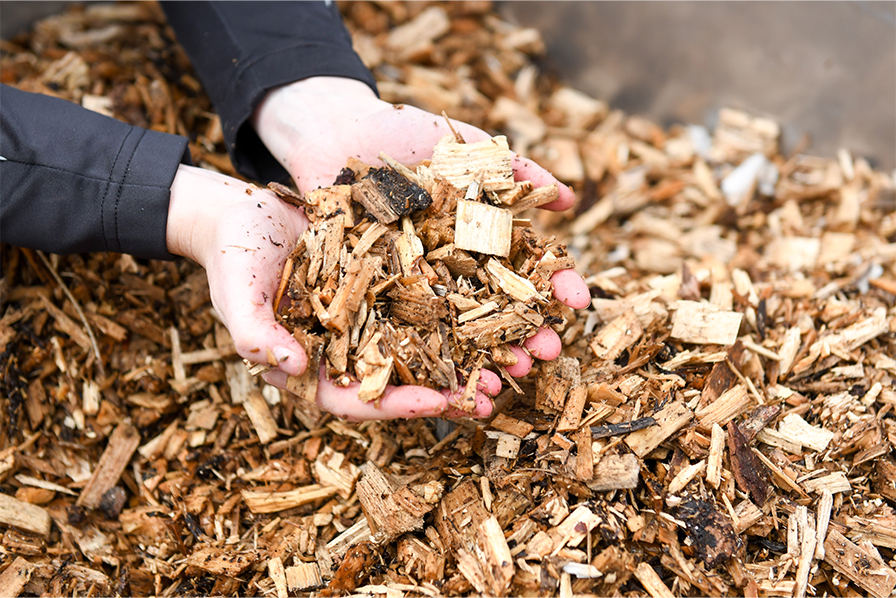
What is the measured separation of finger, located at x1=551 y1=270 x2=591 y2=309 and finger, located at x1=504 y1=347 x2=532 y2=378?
0.22 meters

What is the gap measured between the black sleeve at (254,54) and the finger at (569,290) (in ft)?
4.20

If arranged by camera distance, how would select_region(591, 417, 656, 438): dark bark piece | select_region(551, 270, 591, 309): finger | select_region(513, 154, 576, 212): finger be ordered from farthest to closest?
select_region(513, 154, 576, 212): finger
select_region(551, 270, 591, 309): finger
select_region(591, 417, 656, 438): dark bark piece

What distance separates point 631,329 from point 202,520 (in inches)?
63.1

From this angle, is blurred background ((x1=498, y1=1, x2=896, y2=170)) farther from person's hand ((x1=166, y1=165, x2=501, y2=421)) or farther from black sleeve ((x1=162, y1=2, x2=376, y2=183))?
person's hand ((x1=166, y1=165, x2=501, y2=421))

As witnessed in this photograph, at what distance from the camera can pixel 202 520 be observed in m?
2.05

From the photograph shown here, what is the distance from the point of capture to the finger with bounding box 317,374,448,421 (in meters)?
1.66

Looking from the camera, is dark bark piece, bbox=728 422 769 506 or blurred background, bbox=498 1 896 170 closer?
dark bark piece, bbox=728 422 769 506

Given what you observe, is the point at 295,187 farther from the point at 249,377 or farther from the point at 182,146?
the point at 249,377

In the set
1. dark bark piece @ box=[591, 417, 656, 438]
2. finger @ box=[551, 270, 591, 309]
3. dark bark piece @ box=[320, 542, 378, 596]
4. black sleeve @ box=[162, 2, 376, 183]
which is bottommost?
dark bark piece @ box=[320, 542, 378, 596]

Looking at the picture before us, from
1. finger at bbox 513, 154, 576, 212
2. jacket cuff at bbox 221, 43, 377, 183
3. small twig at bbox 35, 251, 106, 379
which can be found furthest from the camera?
jacket cuff at bbox 221, 43, 377, 183

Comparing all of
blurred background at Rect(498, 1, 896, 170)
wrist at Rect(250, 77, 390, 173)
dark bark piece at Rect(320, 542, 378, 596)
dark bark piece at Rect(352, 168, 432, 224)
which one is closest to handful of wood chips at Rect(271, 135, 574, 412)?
dark bark piece at Rect(352, 168, 432, 224)

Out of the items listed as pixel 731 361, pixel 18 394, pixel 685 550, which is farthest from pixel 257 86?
pixel 685 550

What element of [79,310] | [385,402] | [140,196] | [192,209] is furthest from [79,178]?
[385,402]

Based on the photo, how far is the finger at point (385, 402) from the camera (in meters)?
1.66
